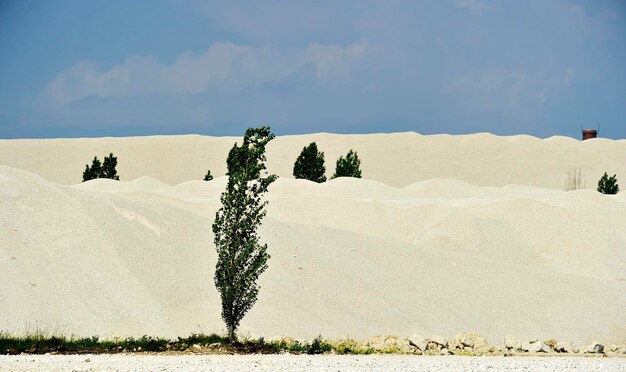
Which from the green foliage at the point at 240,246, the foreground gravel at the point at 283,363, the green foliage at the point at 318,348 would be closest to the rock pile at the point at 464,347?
the green foliage at the point at 318,348

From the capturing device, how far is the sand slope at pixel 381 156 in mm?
111500

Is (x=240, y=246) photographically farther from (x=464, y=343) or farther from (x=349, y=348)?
(x=464, y=343)

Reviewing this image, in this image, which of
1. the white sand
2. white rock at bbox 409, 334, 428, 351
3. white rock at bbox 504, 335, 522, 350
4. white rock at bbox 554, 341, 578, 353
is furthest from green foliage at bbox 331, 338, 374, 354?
white rock at bbox 554, 341, 578, 353

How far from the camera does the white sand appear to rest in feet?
83.4

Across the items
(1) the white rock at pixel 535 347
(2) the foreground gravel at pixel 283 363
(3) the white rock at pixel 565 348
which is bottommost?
(3) the white rock at pixel 565 348

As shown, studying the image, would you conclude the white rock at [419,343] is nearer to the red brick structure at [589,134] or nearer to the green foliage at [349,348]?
the green foliage at [349,348]

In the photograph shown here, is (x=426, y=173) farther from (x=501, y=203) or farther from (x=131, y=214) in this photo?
(x=131, y=214)

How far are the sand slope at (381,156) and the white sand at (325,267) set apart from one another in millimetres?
62276

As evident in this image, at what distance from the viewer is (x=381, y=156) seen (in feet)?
395

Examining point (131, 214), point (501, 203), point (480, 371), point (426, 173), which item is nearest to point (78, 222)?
point (131, 214)

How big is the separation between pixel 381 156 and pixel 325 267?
90044 millimetres

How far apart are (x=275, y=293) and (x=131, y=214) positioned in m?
6.63

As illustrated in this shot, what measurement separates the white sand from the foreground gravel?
6.49m

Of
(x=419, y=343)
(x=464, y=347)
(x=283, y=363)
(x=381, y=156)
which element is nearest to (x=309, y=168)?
(x=381, y=156)
